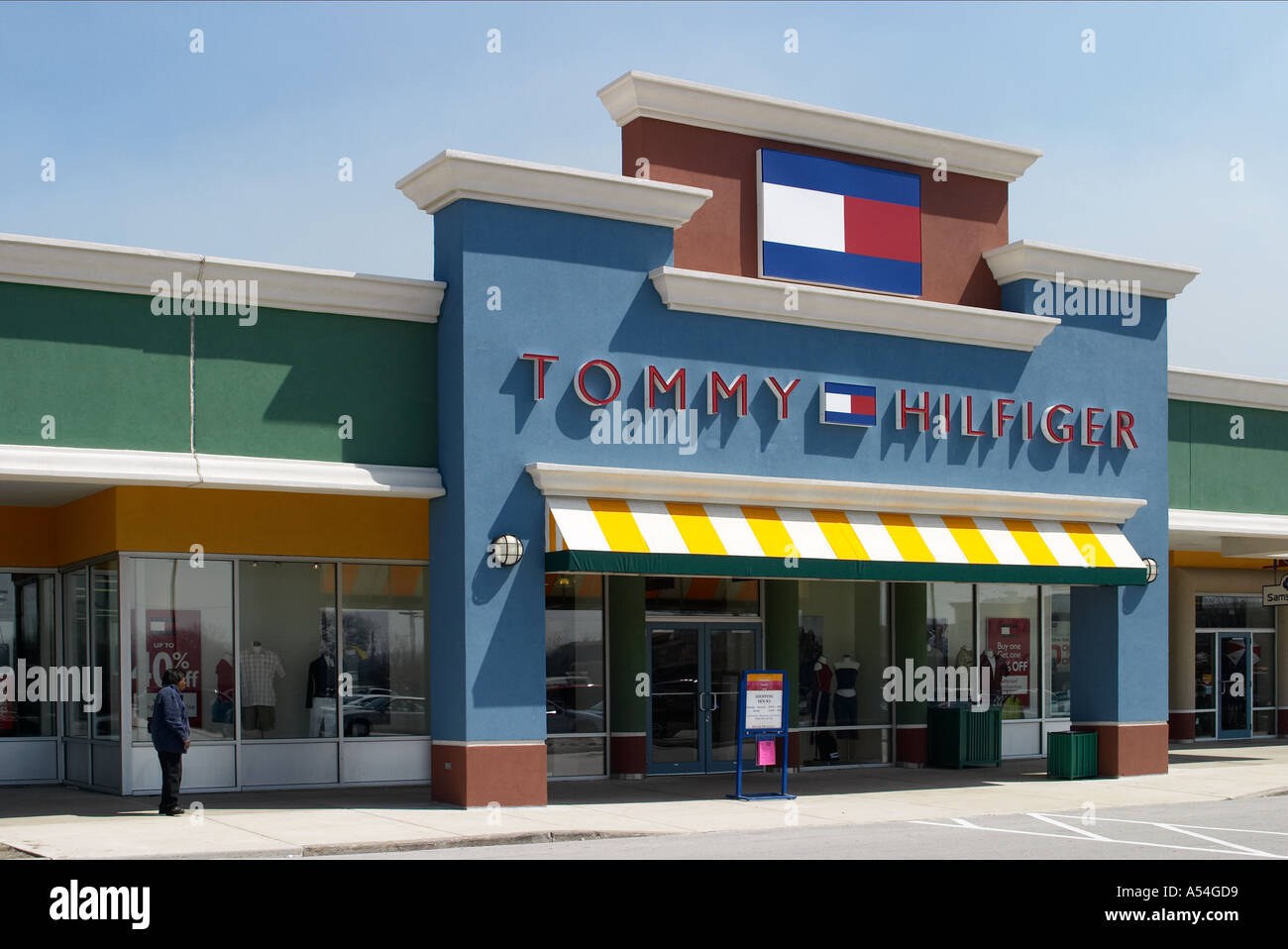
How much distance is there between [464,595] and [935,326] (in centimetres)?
793

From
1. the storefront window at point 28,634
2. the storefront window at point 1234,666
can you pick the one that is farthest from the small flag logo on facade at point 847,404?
the storefront window at point 1234,666

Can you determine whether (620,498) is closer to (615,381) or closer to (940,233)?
(615,381)

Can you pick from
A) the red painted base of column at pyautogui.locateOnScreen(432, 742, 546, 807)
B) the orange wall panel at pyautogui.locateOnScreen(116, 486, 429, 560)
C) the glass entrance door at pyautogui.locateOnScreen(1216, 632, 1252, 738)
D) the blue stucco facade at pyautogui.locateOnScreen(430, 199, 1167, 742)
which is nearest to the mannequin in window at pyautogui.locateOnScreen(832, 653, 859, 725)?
the blue stucco facade at pyautogui.locateOnScreen(430, 199, 1167, 742)

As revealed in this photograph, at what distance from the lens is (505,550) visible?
17.6 metres

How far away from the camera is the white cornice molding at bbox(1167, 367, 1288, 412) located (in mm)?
24156

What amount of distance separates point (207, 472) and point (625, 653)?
296 inches

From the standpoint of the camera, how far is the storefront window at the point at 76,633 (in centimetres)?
2002

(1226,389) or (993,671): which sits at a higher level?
(1226,389)

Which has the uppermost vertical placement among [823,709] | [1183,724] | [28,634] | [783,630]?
[28,634]

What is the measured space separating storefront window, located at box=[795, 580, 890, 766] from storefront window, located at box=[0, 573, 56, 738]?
36.5ft

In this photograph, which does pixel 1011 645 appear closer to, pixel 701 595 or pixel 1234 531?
pixel 1234 531

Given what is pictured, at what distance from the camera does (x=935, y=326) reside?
2102 cm

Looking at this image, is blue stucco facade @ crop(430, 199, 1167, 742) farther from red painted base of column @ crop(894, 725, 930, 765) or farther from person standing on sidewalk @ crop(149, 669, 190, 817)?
red painted base of column @ crop(894, 725, 930, 765)

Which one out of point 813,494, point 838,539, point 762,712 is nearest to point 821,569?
point 838,539
